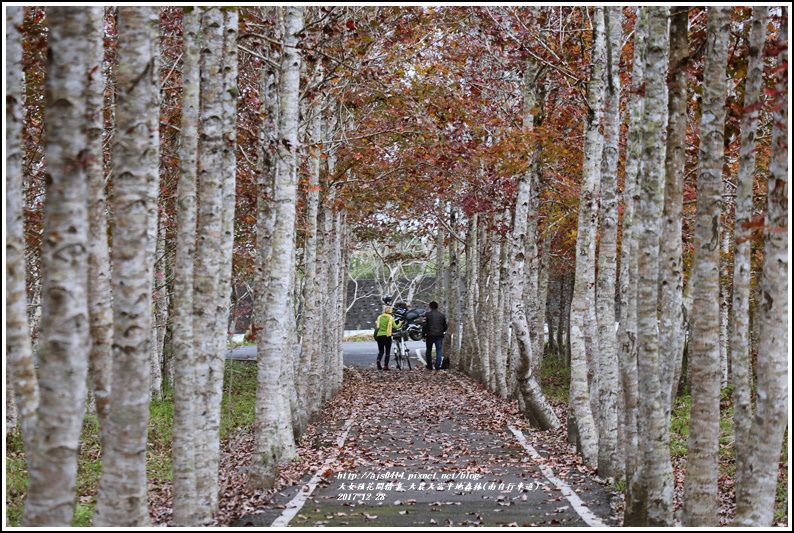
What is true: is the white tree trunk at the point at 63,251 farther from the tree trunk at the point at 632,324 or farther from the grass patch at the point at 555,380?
the grass patch at the point at 555,380

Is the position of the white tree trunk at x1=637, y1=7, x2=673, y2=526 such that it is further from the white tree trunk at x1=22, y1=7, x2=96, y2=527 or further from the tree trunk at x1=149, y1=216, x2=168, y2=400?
the tree trunk at x1=149, y1=216, x2=168, y2=400

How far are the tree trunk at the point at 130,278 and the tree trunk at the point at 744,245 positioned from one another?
4.37 metres

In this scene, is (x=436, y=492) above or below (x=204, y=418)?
below

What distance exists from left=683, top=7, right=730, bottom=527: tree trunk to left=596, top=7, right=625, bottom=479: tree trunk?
353 centimetres

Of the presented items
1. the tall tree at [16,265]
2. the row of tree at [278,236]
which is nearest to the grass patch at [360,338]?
the row of tree at [278,236]

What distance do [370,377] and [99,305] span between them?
22.3 meters

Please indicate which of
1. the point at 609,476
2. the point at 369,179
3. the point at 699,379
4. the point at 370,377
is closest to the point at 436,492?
the point at 609,476

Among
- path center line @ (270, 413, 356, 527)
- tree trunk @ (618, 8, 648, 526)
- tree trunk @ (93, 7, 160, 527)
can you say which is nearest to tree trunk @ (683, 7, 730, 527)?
tree trunk @ (618, 8, 648, 526)

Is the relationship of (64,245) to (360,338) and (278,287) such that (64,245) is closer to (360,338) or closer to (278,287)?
(278,287)

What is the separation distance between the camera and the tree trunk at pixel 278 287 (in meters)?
10.8

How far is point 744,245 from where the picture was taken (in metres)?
8.31

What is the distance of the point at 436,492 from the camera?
10773mm

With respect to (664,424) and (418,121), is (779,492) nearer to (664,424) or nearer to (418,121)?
(664,424)

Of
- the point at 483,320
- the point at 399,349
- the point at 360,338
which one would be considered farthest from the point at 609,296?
the point at 360,338
